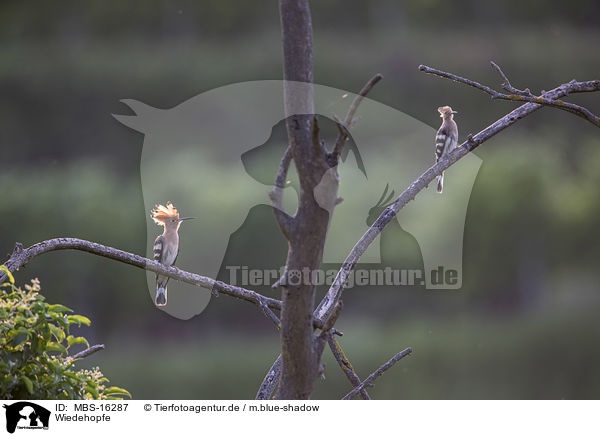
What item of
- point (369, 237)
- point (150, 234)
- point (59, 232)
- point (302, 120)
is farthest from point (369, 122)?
point (302, 120)

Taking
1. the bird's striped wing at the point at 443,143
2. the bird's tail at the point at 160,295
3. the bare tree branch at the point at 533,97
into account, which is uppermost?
the bird's striped wing at the point at 443,143

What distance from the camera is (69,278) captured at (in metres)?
3.36

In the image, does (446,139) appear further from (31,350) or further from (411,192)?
(31,350)

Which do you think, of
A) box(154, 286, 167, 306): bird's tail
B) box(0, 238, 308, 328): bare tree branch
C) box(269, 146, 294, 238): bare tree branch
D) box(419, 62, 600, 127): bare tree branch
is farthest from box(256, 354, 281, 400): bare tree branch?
box(154, 286, 167, 306): bird's tail

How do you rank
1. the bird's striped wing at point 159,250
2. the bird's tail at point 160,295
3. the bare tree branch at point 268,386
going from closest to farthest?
the bare tree branch at point 268,386 → the bird's striped wing at point 159,250 → the bird's tail at point 160,295

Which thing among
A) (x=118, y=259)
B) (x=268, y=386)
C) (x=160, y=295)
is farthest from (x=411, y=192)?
→ (x=160, y=295)

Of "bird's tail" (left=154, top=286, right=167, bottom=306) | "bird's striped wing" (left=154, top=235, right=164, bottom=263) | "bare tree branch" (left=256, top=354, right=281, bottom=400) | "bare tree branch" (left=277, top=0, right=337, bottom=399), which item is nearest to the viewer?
"bare tree branch" (left=277, top=0, right=337, bottom=399)

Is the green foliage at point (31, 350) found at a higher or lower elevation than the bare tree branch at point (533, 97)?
lower

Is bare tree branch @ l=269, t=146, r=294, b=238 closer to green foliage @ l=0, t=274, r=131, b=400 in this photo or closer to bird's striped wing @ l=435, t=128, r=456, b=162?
green foliage @ l=0, t=274, r=131, b=400

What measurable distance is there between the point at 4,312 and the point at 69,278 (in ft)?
9.03

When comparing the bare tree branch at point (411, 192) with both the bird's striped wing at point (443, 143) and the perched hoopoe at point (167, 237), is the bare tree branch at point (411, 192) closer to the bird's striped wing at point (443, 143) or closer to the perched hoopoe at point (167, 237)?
the bird's striped wing at point (443, 143)

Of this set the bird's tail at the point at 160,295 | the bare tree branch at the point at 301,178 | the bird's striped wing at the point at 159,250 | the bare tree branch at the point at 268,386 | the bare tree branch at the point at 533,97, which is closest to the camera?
the bare tree branch at the point at 301,178

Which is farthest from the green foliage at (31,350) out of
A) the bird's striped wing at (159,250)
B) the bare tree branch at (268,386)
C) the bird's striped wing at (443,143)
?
the bird's striped wing at (443,143)

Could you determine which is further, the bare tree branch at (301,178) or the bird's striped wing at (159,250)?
the bird's striped wing at (159,250)
